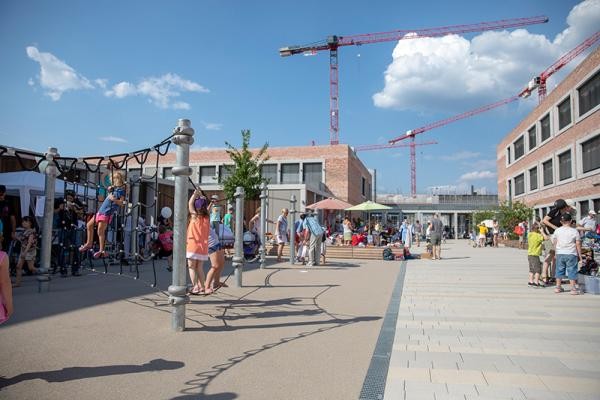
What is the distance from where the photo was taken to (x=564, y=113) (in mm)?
29094

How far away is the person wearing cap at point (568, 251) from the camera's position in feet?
26.9

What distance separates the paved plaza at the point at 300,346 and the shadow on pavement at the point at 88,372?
0.01m

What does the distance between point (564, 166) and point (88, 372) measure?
33576mm

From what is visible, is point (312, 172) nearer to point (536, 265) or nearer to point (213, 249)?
point (536, 265)

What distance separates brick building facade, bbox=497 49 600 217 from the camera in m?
24.1

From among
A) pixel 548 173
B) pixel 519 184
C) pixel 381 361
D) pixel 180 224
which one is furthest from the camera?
pixel 519 184

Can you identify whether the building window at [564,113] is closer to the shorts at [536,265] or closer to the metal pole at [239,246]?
the shorts at [536,265]

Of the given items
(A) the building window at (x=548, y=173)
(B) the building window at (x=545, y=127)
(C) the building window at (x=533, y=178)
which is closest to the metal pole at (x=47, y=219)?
(A) the building window at (x=548, y=173)

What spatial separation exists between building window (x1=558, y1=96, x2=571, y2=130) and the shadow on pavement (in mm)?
32178

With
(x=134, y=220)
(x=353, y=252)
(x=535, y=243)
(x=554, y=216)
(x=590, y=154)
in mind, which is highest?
(x=590, y=154)

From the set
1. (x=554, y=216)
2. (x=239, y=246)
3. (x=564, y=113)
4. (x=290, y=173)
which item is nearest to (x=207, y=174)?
(x=290, y=173)

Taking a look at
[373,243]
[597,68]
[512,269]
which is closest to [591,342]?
[512,269]

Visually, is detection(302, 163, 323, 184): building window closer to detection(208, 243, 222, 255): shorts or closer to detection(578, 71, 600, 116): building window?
detection(578, 71, 600, 116): building window

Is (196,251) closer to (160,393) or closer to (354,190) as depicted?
(160,393)
